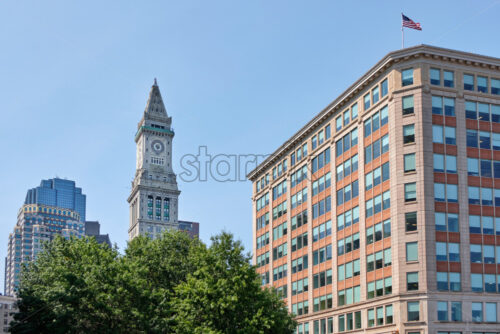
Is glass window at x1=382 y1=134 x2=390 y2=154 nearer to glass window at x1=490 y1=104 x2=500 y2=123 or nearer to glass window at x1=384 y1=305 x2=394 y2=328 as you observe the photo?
glass window at x1=490 y1=104 x2=500 y2=123

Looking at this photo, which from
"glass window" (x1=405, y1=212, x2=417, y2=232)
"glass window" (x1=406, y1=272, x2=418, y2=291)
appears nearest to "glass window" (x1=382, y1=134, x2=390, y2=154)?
"glass window" (x1=405, y1=212, x2=417, y2=232)

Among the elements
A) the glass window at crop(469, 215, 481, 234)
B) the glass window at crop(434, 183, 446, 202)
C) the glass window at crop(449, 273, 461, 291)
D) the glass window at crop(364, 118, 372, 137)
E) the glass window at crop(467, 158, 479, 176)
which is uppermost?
the glass window at crop(364, 118, 372, 137)

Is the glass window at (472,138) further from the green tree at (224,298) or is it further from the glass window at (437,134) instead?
the green tree at (224,298)

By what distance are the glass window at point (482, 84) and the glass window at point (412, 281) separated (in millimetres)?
21328

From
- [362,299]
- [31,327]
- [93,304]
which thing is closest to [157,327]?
[93,304]

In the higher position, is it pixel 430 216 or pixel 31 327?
pixel 430 216

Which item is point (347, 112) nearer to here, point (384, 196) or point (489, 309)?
point (384, 196)

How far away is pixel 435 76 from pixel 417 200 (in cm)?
1338

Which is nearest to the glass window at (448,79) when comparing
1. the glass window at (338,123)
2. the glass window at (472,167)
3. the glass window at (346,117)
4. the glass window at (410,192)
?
the glass window at (472,167)

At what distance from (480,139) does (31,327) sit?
47.7 meters

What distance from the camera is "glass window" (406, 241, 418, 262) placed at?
65331 millimetres

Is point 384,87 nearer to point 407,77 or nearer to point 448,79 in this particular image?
point 407,77

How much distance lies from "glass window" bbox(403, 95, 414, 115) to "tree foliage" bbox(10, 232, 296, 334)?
23.0 meters

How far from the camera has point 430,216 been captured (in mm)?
65562
